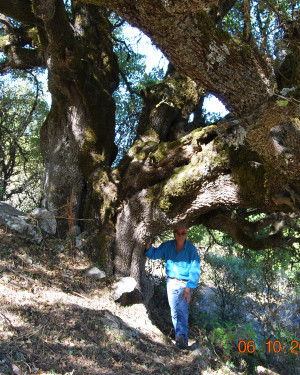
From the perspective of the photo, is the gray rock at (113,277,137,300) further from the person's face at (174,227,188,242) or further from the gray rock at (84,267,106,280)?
the person's face at (174,227,188,242)

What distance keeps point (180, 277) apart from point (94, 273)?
1421mm

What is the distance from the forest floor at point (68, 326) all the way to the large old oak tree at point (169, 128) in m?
0.76

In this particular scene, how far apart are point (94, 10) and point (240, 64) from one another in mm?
4721

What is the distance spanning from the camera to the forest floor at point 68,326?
3.04 metres

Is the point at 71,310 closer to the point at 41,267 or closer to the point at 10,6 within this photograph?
the point at 41,267

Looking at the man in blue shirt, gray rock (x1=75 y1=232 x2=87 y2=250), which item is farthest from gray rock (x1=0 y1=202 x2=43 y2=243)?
the man in blue shirt

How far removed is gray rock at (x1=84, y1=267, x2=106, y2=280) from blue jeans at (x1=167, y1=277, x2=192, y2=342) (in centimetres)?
116

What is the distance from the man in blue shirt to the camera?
511 centimetres

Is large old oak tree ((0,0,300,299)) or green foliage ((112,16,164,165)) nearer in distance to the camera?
large old oak tree ((0,0,300,299))

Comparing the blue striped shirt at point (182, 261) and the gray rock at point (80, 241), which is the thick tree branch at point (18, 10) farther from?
the blue striped shirt at point (182, 261)

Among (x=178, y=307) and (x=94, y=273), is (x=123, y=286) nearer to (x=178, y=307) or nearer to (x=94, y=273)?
(x=94, y=273)

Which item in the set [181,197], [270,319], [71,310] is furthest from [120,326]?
[270,319]

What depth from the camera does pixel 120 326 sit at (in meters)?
4.25
